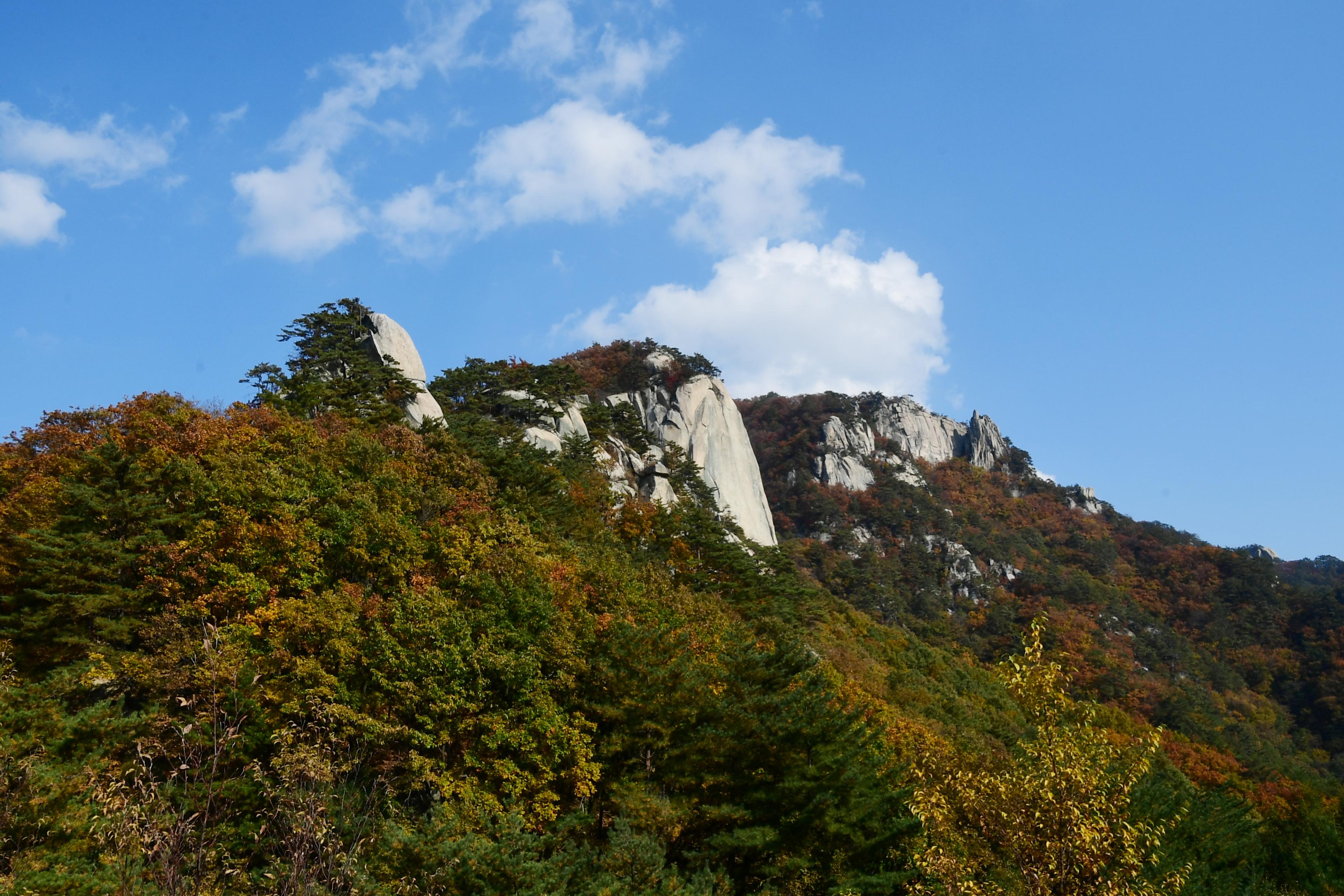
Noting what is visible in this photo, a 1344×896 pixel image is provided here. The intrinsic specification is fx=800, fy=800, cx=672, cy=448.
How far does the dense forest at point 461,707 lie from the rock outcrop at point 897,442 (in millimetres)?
66617

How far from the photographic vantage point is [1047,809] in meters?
10.1

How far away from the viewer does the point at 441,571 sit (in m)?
24.2

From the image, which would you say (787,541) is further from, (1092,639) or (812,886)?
(812,886)

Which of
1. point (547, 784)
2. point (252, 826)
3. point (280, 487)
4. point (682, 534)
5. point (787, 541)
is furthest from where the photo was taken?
point (787, 541)

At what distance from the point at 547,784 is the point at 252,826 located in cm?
652

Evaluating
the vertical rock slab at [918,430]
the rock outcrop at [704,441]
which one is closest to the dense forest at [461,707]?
the rock outcrop at [704,441]

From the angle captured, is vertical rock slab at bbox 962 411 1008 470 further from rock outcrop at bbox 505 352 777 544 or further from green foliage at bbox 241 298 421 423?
green foliage at bbox 241 298 421 423

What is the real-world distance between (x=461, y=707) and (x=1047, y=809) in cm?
1387

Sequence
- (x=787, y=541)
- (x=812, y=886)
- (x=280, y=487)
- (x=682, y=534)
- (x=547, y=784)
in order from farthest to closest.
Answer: (x=787, y=541) < (x=682, y=534) < (x=280, y=487) < (x=547, y=784) < (x=812, y=886)

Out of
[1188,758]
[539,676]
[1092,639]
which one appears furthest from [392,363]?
[1092,639]

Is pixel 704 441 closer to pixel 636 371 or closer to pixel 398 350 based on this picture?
pixel 636 371

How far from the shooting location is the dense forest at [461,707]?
10.8m

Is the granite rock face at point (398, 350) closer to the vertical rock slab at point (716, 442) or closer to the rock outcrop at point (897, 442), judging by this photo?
the vertical rock slab at point (716, 442)

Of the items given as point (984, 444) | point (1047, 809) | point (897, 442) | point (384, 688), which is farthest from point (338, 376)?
point (984, 444)
